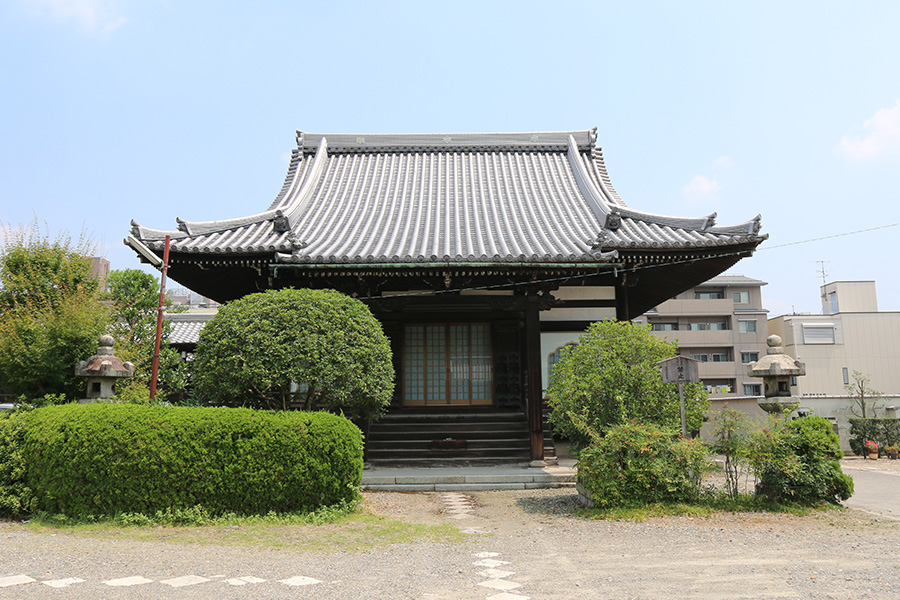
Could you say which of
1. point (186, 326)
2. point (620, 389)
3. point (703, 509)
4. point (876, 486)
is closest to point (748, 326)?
point (876, 486)

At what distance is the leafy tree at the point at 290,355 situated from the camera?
8.30 metres

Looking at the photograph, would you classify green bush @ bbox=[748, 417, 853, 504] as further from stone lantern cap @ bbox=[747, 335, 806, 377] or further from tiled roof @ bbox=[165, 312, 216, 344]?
tiled roof @ bbox=[165, 312, 216, 344]

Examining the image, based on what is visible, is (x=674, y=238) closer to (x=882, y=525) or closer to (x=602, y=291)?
(x=602, y=291)

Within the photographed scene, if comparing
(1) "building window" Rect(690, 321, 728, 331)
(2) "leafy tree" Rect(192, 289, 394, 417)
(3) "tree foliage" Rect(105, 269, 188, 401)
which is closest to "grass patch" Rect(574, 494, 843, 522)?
(2) "leafy tree" Rect(192, 289, 394, 417)

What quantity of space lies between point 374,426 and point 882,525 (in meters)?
8.81

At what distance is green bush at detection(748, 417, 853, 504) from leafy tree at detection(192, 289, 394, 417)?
5.44 m

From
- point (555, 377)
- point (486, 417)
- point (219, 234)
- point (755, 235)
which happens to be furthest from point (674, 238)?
point (219, 234)

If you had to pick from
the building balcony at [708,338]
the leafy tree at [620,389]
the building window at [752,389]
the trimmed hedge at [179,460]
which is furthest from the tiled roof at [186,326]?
the building window at [752,389]

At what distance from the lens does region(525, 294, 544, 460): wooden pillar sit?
37.3 feet

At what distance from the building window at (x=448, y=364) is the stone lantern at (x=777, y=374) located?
19.2 ft

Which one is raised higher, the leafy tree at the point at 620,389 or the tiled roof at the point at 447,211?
the tiled roof at the point at 447,211

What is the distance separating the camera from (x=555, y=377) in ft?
29.8

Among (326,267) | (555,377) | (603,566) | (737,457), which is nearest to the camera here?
(603,566)

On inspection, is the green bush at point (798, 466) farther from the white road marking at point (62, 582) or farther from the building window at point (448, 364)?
the white road marking at point (62, 582)
